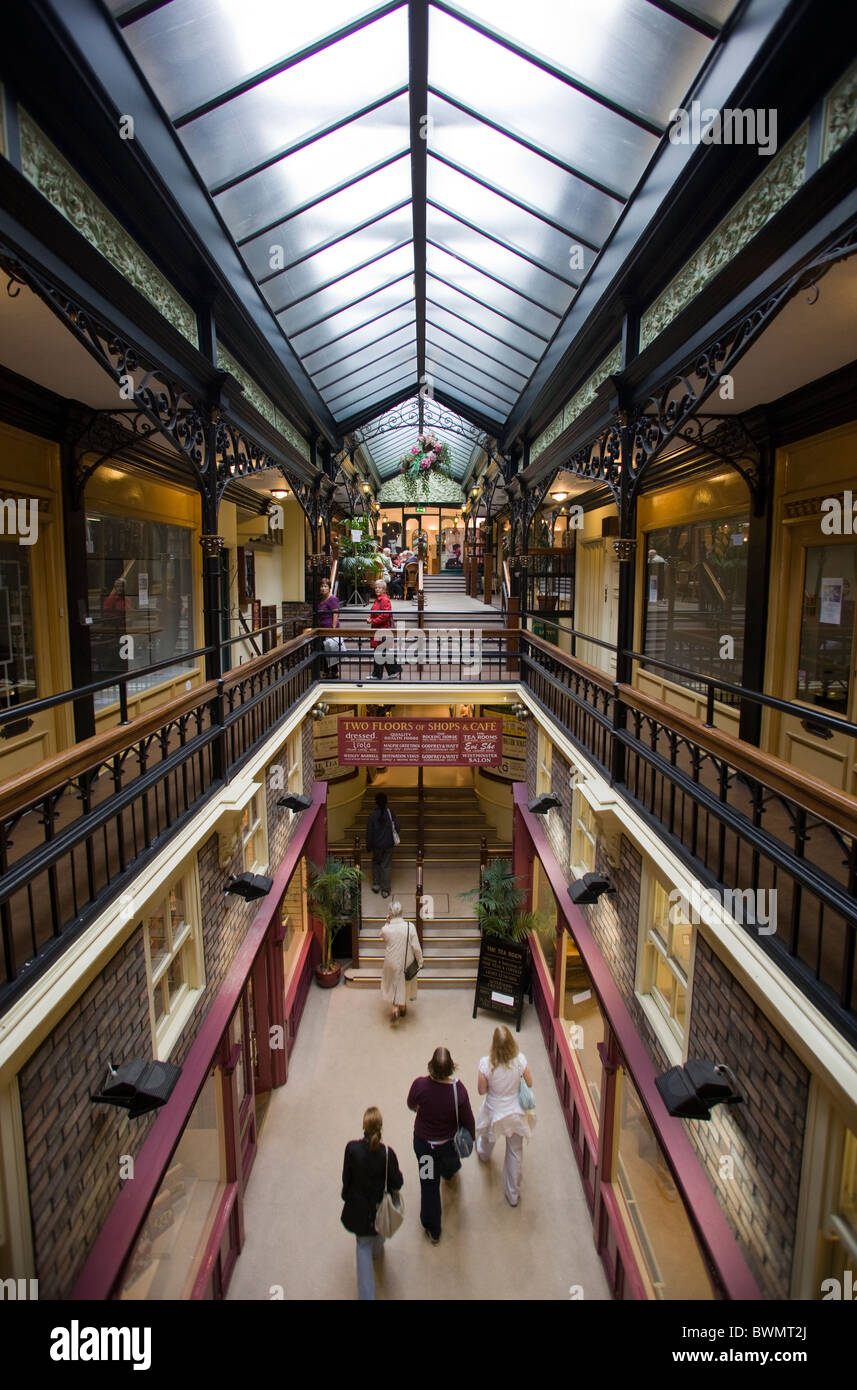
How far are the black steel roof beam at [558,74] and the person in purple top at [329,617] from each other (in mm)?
7298

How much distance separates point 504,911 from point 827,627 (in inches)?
244

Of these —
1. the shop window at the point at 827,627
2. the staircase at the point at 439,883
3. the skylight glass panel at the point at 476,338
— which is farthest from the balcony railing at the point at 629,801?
the skylight glass panel at the point at 476,338

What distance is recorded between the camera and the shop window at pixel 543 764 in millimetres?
8953

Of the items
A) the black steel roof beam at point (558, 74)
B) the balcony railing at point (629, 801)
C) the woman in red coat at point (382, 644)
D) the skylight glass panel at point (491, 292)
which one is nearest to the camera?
the balcony railing at point (629, 801)

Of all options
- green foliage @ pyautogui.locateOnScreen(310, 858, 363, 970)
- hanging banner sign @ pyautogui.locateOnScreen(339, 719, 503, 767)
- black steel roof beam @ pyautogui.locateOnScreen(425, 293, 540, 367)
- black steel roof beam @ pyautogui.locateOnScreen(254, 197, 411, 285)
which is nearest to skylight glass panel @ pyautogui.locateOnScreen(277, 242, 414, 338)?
black steel roof beam @ pyautogui.locateOnScreen(254, 197, 411, 285)

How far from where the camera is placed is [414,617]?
13.5m

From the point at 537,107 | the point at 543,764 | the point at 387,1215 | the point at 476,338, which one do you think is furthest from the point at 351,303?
the point at 387,1215

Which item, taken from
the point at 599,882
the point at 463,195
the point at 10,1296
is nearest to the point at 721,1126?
the point at 599,882

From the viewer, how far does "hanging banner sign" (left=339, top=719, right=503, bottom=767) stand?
9.56 metres

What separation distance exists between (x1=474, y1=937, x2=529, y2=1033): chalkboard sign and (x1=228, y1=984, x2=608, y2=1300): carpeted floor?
1.43ft

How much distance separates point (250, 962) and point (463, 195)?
764cm

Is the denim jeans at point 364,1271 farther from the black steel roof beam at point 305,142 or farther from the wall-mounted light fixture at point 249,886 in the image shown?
the black steel roof beam at point 305,142

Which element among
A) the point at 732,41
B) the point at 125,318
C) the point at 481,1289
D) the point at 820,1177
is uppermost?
the point at 732,41

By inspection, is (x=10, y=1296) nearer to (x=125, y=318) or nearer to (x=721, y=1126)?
(x=721, y=1126)
